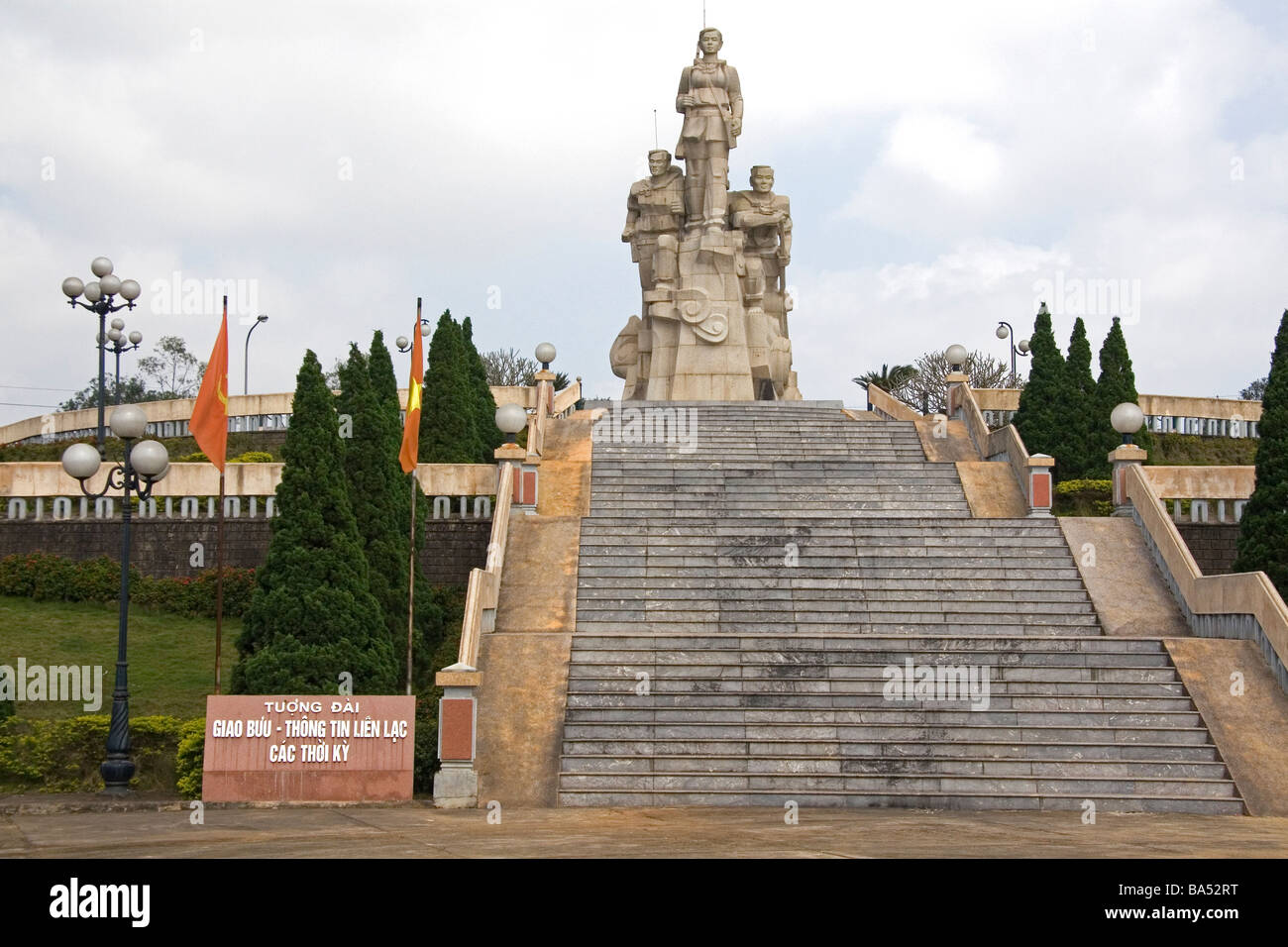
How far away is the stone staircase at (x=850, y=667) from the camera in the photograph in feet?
55.1

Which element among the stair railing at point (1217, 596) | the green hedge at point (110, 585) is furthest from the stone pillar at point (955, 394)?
the green hedge at point (110, 585)

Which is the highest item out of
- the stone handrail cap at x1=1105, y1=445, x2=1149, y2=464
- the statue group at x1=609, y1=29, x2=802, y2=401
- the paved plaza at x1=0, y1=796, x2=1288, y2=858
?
the statue group at x1=609, y1=29, x2=802, y2=401

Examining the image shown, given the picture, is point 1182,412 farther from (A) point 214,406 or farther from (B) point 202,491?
(A) point 214,406

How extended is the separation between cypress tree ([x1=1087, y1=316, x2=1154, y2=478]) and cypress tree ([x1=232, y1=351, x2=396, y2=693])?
55.4 feet

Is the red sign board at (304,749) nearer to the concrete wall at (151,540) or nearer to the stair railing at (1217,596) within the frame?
the concrete wall at (151,540)

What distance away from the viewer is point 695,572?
2222 cm

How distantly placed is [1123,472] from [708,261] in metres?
14.1

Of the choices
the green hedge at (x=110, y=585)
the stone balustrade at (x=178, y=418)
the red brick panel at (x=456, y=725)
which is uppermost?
the stone balustrade at (x=178, y=418)

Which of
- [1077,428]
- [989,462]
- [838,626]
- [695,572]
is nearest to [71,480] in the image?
[695,572]

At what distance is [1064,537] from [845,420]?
8956mm


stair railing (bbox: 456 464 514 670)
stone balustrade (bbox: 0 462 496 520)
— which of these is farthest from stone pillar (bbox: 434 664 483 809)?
stone balustrade (bbox: 0 462 496 520)

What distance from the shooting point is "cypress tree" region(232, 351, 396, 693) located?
740 inches

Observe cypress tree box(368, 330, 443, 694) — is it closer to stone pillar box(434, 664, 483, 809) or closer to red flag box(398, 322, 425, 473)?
red flag box(398, 322, 425, 473)

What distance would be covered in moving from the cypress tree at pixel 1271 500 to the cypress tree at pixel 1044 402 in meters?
9.22
